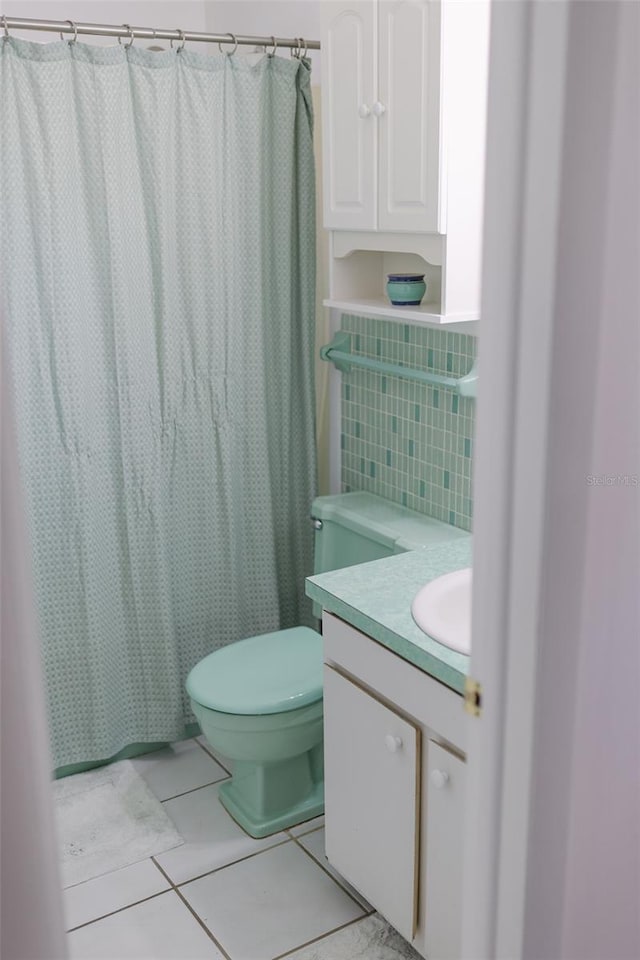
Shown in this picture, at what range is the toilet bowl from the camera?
2277 mm

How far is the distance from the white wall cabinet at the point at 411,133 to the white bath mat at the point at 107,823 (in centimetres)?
141

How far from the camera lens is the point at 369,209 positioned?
2.23m

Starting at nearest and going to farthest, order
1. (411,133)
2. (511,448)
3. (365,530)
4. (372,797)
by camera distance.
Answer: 1. (511,448)
2. (372,797)
3. (411,133)
4. (365,530)

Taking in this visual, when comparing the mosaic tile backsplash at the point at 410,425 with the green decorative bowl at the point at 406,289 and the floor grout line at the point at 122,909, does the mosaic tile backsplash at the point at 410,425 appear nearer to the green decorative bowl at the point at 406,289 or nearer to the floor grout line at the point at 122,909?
the green decorative bowl at the point at 406,289

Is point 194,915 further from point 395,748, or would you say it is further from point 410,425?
point 410,425

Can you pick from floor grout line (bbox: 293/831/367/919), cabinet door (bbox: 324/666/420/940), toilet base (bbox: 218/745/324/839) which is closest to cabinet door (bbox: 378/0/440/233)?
cabinet door (bbox: 324/666/420/940)

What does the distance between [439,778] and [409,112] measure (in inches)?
53.6

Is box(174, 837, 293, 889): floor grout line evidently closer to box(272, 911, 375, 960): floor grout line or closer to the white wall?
box(272, 911, 375, 960): floor grout line

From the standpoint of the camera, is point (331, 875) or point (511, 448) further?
point (331, 875)

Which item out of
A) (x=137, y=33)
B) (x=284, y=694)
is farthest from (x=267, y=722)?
(x=137, y=33)

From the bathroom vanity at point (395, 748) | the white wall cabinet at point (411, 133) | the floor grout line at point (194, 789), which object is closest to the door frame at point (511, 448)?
the bathroom vanity at point (395, 748)

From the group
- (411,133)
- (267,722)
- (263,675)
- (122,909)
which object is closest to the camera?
(411,133)

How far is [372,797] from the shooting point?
195 centimetres

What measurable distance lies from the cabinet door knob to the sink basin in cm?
23
